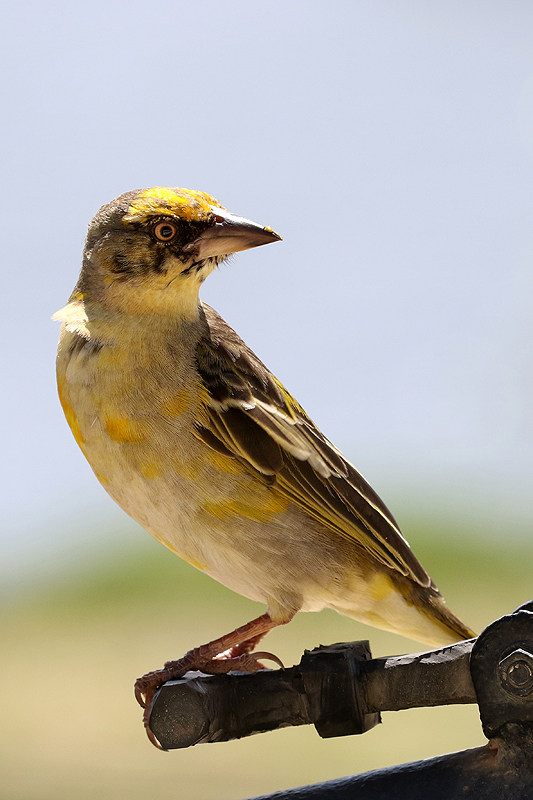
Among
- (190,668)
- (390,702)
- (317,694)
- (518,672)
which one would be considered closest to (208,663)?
(190,668)

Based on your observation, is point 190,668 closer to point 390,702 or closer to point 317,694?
point 317,694

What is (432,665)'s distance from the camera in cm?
144

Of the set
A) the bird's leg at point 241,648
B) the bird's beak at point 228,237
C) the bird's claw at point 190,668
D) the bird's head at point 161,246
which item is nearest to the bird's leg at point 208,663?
the bird's claw at point 190,668

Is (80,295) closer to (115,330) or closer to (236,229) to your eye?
(115,330)

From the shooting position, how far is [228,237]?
2.05 metres

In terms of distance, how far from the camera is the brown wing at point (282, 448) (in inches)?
82.1

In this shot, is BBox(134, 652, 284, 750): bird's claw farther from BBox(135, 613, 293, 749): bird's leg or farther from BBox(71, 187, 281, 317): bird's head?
BBox(71, 187, 281, 317): bird's head

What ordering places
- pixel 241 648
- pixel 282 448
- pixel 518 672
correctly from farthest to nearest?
pixel 241 648 < pixel 282 448 < pixel 518 672

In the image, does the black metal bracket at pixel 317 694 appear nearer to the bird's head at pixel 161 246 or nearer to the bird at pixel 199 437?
the bird at pixel 199 437

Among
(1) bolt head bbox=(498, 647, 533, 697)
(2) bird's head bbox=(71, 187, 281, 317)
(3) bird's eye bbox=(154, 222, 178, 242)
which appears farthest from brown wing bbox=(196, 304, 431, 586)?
(1) bolt head bbox=(498, 647, 533, 697)

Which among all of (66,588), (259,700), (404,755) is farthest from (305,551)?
(66,588)

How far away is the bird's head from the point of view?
2.06 m

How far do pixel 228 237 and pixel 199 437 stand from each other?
1.69 feet

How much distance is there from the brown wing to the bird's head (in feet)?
0.60
